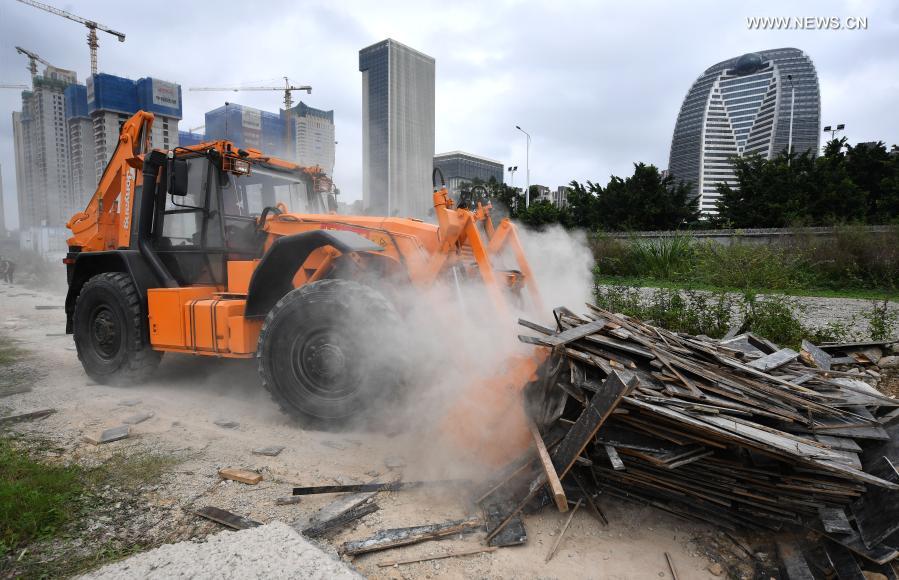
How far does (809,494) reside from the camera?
3084 mm

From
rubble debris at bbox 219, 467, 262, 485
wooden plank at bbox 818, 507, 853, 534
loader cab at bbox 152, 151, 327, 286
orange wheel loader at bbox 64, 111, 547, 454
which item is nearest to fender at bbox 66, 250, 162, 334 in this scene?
orange wheel loader at bbox 64, 111, 547, 454

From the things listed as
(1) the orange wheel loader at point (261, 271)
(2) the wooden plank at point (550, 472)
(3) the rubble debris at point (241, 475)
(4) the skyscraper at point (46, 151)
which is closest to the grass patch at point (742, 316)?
(1) the orange wheel loader at point (261, 271)

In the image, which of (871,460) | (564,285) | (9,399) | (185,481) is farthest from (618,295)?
(9,399)

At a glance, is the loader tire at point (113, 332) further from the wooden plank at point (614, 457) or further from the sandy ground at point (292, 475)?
the wooden plank at point (614, 457)

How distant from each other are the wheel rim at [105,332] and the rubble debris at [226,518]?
13.7ft

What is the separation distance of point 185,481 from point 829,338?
8.12m

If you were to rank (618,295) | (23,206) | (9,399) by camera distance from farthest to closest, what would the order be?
(23,206)
(618,295)
(9,399)

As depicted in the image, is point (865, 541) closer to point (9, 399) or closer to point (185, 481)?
point (185, 481)

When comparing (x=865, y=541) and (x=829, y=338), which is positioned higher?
(x=829, y=338)

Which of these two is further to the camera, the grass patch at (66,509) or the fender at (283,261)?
the fender at (283,261)

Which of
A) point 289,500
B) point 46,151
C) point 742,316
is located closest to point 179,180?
point 289,500

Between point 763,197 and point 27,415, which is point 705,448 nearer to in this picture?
point 27,415

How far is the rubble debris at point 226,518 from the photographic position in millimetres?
3225

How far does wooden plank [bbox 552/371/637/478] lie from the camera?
3.06 meters
